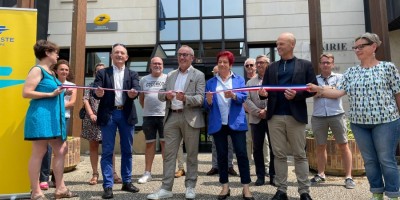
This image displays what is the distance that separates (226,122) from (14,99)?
2.49m

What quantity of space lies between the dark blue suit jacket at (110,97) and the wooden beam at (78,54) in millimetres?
2229

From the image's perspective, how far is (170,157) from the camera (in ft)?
12.4

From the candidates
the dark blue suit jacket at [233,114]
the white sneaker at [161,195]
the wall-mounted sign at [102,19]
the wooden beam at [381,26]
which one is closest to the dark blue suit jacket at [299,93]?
the dark blue suit jacket at [233,114]

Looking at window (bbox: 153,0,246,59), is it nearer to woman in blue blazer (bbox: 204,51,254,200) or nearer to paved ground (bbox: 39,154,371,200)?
paved ground (bbox: 39,154,371,200)

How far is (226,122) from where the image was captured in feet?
12.1

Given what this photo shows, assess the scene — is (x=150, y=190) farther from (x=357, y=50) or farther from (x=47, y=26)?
(x=47, y=26)

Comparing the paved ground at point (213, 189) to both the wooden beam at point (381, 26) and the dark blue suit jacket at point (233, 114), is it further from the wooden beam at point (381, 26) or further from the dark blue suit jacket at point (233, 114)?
the wooden beam at point (381, 26)

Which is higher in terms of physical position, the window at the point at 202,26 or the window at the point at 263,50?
the window at the point at 202,26

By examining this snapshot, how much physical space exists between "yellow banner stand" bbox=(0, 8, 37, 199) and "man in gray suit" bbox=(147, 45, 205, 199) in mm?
1560

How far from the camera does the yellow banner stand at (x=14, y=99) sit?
3.62 m

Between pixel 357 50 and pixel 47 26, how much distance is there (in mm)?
9099

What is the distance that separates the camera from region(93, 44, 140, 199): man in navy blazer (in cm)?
387

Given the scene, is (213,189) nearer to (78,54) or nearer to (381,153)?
(381,153)

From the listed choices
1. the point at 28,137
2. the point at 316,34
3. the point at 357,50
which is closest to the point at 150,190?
the point at 28,137
